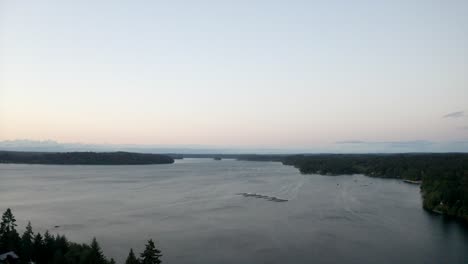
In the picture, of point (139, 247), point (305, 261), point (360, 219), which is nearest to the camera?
point (305, 261)

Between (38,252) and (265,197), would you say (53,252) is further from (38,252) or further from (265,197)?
(265,197)

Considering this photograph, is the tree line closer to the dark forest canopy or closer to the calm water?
the calm water

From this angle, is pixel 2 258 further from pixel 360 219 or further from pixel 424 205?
pixel 424 205

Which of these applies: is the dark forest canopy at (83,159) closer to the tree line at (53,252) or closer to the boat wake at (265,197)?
the boat wake at (265,197)

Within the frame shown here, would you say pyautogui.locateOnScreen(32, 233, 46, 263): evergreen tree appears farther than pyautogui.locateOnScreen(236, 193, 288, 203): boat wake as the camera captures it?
No

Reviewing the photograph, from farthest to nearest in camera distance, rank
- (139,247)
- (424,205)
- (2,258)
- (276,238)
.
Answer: (424,205)
(276,238)
(139,247)
(2,258)

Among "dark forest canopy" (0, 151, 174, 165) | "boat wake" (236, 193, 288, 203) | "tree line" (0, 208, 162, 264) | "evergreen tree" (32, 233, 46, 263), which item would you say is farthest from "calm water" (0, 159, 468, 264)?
"dark forest canopy" (0, 151, 174, 165)

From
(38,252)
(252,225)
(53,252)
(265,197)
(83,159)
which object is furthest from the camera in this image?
(83,159)

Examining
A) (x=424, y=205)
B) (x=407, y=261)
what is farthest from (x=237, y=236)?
(x=424, y=205)

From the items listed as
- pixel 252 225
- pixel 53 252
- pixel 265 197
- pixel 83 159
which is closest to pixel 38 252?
pixel 53 252

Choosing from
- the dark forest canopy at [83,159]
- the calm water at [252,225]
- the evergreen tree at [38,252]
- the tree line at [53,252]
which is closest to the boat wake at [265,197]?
the calm water at [252,225]

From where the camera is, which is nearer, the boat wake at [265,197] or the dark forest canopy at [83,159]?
the boat wake at [265,197]
